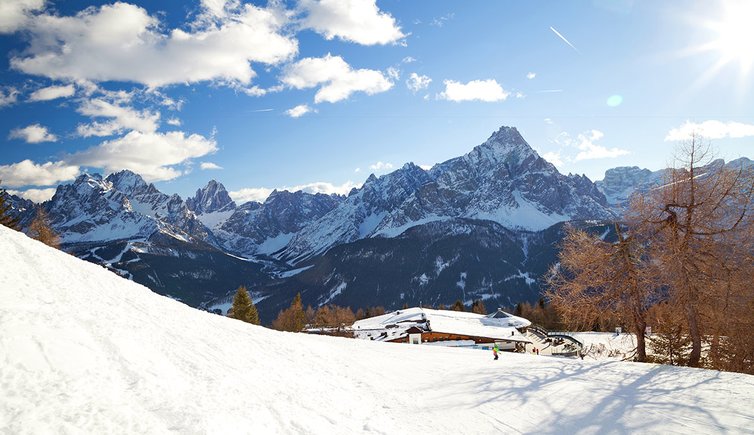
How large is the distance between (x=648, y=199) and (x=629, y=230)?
67.3 inches

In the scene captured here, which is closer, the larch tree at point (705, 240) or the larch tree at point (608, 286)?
the larch tree at point (705, 240)

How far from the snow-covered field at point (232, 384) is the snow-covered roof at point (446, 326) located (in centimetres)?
4895

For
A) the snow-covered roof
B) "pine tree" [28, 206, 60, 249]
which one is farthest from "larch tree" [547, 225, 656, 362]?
"pine tree" [28, 206, 60, 249]

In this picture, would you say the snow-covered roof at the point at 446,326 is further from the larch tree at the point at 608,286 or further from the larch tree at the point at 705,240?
the larch tree at the point at 705,240

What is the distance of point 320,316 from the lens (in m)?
102

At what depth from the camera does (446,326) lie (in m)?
67.9

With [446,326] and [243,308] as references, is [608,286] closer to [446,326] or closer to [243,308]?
[446,326]

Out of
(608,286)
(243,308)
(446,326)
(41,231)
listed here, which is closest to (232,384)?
(608,286)

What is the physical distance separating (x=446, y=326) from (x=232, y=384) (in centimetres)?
6132

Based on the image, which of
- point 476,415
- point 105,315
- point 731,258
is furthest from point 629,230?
point 105,315

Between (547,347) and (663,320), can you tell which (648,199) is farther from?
(547,347)

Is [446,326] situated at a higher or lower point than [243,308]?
lower

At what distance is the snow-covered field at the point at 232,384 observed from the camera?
7.14m

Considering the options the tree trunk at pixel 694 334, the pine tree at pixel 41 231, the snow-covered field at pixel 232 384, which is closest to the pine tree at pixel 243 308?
the pine tree at pixel 41 231
